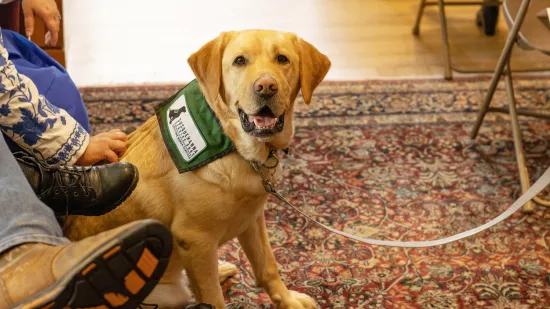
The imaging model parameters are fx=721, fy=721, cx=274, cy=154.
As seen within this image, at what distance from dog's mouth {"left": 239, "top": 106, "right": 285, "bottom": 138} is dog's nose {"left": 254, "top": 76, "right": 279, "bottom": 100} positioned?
0.16 feet

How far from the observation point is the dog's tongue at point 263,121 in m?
1.83

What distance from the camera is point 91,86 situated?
351cm

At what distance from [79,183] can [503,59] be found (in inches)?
74.6

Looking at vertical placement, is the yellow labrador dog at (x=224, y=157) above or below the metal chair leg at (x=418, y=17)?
above

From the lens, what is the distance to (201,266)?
193cm

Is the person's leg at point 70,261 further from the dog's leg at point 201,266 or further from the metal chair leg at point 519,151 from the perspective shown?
the metal chair leg at point 519,151

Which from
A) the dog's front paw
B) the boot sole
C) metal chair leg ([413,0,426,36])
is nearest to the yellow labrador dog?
the dog's front paw

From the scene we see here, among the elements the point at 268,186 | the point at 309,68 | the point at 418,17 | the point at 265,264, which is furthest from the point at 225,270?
the point at 418,17

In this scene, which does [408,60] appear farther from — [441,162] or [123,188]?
[123,188]

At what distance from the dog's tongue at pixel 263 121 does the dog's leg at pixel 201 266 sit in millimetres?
334

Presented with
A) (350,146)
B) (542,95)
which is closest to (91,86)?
(350,146)

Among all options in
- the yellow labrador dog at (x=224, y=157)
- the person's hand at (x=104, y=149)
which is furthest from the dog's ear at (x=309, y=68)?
the person's hand at (x=104, y=149)

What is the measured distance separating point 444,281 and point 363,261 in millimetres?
274

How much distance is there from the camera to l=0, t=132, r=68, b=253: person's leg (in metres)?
1.41
